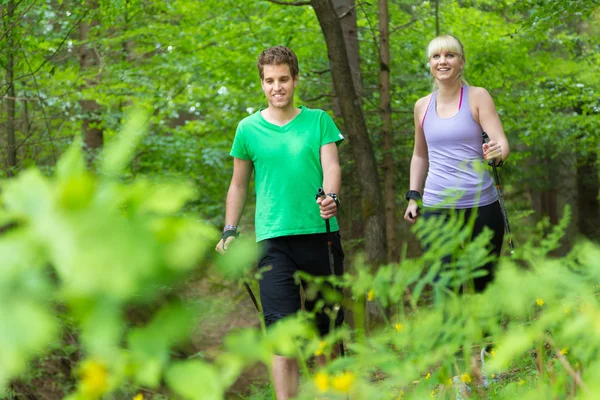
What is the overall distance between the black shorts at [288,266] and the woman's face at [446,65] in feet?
3.85

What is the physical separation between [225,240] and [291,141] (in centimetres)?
64

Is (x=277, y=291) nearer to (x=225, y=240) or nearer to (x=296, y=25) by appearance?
(x=225, y=240)

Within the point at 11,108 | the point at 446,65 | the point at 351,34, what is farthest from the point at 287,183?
the point at 11,108

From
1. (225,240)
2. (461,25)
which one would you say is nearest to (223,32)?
(461,25)

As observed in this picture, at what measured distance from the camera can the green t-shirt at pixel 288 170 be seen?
12.3 feet

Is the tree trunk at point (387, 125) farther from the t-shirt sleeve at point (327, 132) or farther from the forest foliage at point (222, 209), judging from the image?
the t-shirt sleeve at point (327, 132)

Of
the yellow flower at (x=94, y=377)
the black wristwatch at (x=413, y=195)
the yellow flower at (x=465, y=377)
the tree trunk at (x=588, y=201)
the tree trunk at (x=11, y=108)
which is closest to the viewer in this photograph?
the yellow flower at (x=94, y=377)

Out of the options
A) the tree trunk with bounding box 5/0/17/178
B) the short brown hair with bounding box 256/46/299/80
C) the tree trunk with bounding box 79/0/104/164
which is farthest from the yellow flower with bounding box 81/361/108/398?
the tree trunk with bounding box 79/0/104/164

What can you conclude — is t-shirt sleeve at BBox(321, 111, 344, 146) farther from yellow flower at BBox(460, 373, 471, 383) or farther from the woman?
yellow flower at BBox(460, 373, 471, 383)

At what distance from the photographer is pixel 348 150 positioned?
360 inches

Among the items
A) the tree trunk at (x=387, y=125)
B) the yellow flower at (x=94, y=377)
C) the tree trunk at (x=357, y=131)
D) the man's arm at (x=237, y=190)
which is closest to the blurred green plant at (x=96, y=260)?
the yellow flower at (x=94, y=377)

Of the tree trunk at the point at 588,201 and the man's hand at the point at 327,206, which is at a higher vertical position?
the man's hand at the point at 327,206

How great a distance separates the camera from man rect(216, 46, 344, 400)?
3.76 metres

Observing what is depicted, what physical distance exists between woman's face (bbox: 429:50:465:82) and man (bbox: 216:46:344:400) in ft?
2.54
